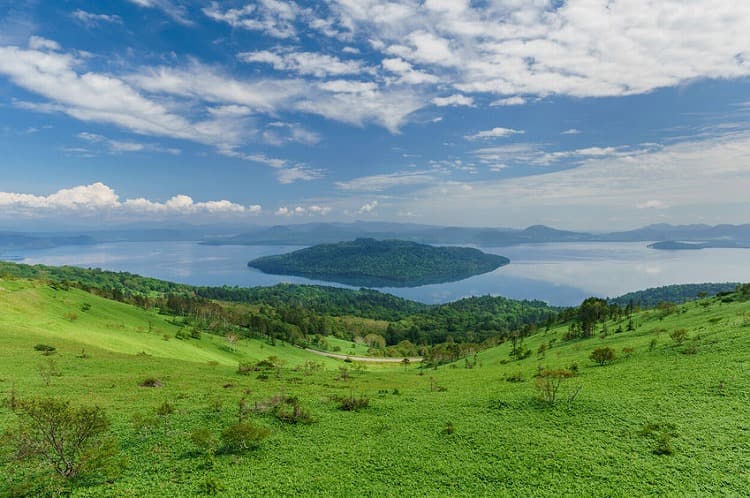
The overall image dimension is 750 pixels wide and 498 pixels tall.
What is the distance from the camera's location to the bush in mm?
23547

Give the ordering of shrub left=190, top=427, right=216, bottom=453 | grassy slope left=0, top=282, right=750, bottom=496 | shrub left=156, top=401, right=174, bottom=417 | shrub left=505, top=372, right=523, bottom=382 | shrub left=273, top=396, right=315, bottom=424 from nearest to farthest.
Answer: grassy slope left=0, top=282, right=750, bottom=496
shrub left=190, top=427, right=216, bottom=453
shrub left=273, top=396, right=315, bottom=424
shrub left=156, top=401, right=174, bottom=417
shrub left=505, top=372, right=523, bottom=382

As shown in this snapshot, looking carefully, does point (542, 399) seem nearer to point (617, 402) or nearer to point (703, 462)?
point (617, 402)

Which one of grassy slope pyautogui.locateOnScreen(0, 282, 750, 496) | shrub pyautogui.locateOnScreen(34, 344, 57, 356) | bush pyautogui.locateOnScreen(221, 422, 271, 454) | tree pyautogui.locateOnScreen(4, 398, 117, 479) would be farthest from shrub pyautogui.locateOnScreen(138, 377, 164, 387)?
bush pyautogui.locateOnScreen(221, 422, 271, 454)

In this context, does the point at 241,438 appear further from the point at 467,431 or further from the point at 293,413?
the point at 467,431

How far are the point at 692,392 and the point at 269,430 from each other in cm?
3368

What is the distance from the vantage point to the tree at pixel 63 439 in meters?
19.0

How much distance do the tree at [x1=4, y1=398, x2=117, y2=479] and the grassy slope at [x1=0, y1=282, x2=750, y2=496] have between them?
1641mm

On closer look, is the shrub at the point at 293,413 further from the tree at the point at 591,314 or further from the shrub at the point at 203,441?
the tree at the point at 591,314

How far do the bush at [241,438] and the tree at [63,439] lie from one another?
258 inches

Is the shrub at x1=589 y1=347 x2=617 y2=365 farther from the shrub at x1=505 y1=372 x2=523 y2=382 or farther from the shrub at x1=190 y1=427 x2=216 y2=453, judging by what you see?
the shrub at x1=190 y1=427 x2=216 y2=453

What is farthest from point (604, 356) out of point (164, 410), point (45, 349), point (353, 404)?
point (45, 349)

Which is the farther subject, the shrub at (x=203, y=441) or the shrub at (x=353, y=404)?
the shrub at (x=353, y=404)

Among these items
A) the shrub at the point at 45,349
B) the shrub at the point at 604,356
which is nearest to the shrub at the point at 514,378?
the shrub at the point at 604,356

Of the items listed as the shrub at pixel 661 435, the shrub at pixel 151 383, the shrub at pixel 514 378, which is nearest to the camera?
the shrub at pixel 661 435
